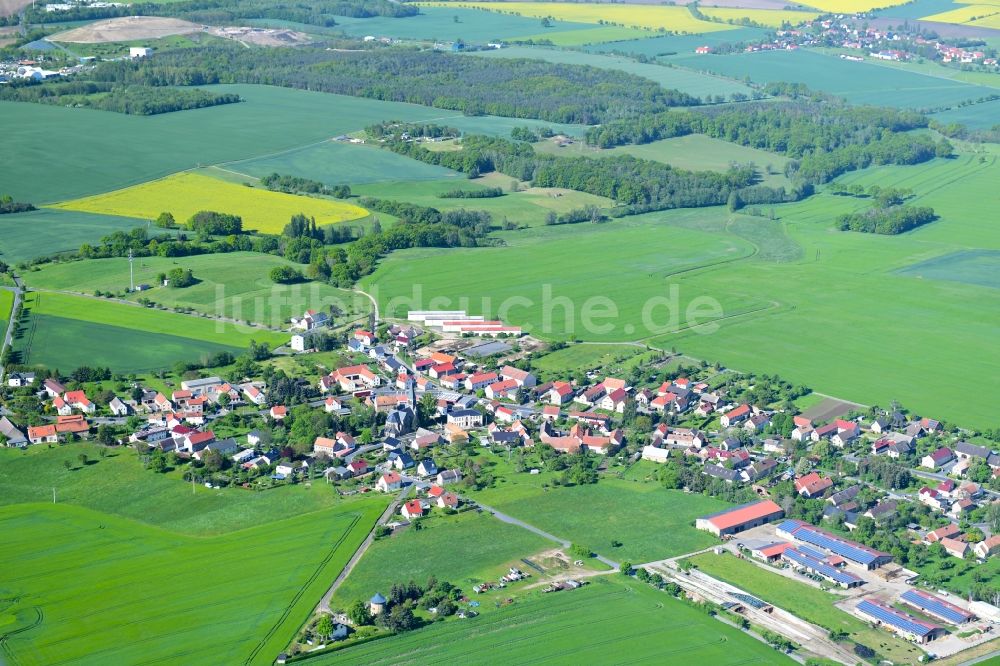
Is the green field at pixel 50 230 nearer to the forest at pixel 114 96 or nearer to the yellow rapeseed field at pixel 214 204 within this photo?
the yellow rapeseed field at pixel 214 204

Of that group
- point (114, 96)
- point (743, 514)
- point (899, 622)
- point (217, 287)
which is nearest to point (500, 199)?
point (217, 287)

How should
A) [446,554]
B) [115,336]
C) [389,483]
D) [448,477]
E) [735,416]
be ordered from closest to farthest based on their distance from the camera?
[446,554] < [389,483] < [448,477] < [735,416] < [115,336]

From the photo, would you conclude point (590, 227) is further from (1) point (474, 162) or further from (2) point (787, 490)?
(2) point (787, 490)

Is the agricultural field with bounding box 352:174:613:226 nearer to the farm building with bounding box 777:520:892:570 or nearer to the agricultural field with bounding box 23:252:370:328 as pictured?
the agricultural field with bounding box 23:252:370:328

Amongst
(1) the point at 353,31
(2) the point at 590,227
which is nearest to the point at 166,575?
(2) the point at 590,227

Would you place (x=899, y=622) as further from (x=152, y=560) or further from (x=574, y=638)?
(x=152, y=560)

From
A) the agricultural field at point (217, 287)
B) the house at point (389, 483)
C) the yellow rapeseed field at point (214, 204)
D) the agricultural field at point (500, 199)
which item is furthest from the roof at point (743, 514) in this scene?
the yellow rapeseed field at point (214, 204)

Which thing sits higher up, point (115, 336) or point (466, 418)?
point (115, 336)

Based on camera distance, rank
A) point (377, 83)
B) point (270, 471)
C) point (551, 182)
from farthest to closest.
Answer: point (377, 83)
point (551, 182)
point (270, 471)
